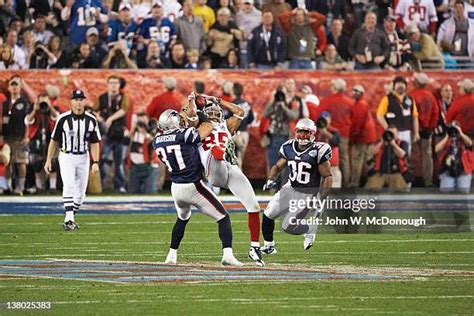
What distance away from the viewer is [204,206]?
Result: 1305 centimetres

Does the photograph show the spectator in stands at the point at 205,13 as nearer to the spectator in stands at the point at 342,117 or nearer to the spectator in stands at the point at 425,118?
the spectator in stands at the point at 342,117

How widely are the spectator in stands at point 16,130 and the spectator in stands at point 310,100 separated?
4428mm

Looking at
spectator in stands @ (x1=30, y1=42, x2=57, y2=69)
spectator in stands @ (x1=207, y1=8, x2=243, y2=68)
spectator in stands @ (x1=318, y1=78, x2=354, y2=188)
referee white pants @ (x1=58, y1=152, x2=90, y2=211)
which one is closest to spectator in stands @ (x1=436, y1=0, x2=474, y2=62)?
spectator in stands @ (x1=318, y1=78, x2=354, y2=188)

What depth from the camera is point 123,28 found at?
22656 millimetres

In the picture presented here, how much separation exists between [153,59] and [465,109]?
5.20 metres

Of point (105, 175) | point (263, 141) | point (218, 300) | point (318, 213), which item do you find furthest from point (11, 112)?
point (218, 300)

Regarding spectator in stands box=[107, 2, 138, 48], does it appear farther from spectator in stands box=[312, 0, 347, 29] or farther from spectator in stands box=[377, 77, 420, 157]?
spectator in stands box=[377, 77, 420, 157]

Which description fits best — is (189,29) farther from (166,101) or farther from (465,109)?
(465,109)

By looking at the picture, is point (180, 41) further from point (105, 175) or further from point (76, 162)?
point (76, 162)

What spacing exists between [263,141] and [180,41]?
2107 mm

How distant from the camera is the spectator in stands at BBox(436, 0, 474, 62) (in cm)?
2361

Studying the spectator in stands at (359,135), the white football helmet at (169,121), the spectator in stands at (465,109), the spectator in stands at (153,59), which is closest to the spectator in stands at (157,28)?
the spectator in stands at (153,59)

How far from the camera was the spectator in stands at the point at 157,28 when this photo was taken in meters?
22.6

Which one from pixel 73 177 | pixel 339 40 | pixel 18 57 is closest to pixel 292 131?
pixel 339 40
